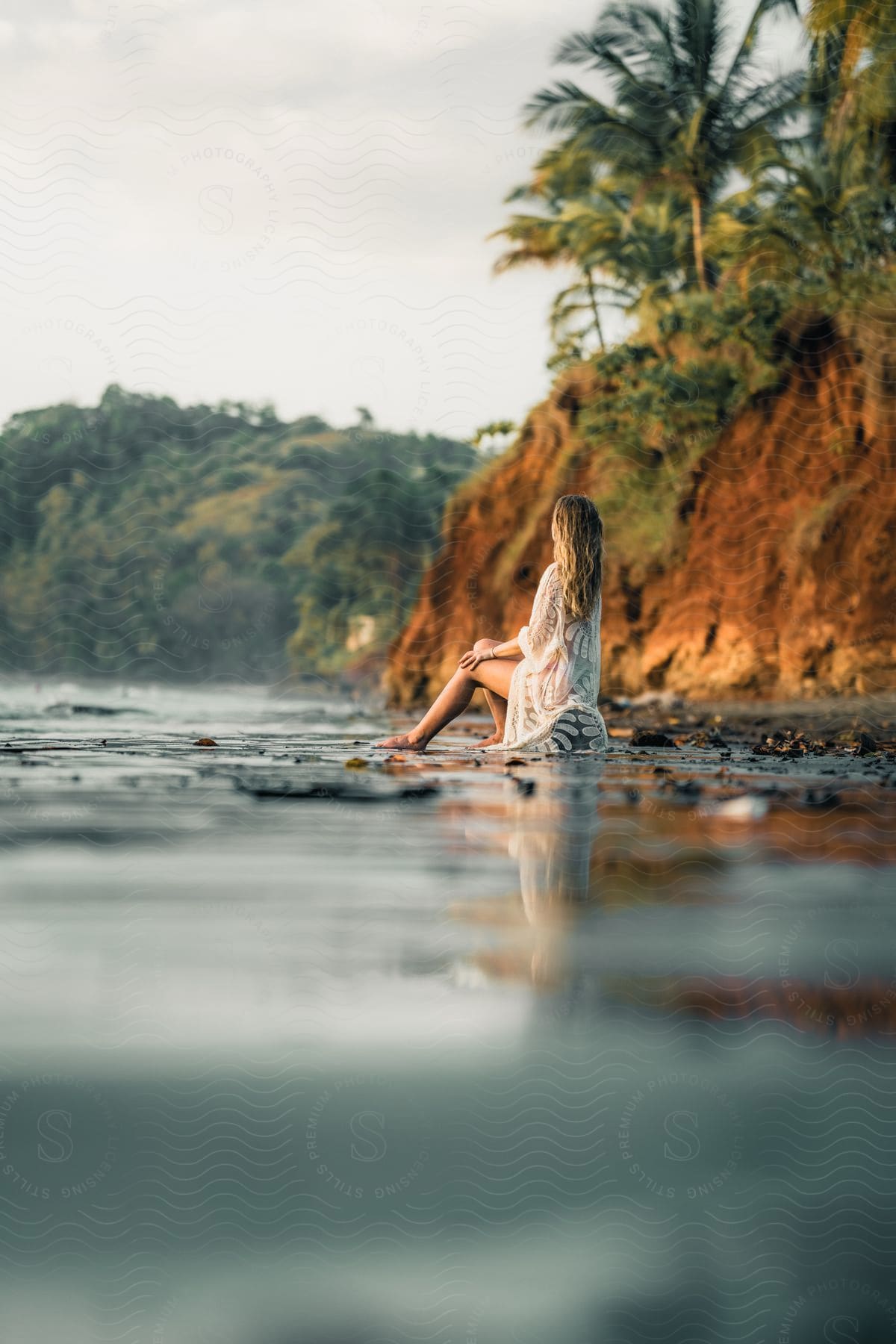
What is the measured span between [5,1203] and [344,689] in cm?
3641

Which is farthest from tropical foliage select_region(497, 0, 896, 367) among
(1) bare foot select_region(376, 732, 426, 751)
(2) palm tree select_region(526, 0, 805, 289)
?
(1) bare foot select_region(376, 732, 426, 751)

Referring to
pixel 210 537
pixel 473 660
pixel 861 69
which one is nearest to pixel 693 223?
pixel 861 69

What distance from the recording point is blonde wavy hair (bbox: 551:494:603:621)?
8484mm

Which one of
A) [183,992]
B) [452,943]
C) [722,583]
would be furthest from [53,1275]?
[722,583]

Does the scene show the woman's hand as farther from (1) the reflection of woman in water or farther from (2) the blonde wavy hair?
(2) the blonde wavy hair

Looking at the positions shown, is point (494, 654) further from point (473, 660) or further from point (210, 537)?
point (210, 537)

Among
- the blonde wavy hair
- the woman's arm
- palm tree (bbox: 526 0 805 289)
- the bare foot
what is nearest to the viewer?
the blonde wavy hair

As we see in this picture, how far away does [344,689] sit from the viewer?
3850 cm

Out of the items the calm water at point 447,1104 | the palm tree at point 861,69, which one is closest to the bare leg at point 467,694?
the calm water at point 447,1104

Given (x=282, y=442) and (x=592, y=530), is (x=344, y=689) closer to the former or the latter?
(x=282, y=442)

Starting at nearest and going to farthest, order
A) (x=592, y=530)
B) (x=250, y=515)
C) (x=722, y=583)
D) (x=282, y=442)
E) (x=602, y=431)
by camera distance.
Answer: (x=592, y=530)
(x=722, y=583)
(x=602, y=431)
(x=282, y=442)
(x=250, y=515)

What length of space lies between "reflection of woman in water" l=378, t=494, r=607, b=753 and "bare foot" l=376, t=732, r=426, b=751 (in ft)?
2.86

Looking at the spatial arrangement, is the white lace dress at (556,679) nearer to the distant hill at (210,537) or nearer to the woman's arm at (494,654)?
the woman's arm at (494,654)

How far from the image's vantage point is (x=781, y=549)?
1859cm
